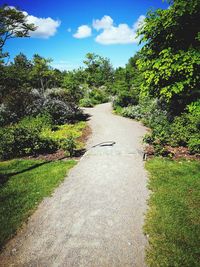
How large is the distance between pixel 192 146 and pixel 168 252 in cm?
582

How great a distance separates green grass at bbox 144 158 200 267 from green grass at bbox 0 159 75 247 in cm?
310

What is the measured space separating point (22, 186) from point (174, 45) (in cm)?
922

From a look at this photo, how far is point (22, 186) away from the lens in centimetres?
615

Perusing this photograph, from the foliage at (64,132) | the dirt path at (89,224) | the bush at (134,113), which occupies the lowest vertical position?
the dirt path at (89,224)

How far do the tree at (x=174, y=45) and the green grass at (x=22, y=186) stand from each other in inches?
237

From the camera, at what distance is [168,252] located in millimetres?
3463

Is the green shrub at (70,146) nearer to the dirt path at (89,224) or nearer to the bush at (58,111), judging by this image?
the dirt path at (89,224)

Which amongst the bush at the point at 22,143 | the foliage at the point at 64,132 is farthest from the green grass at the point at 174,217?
the foliage at the point at 64,132

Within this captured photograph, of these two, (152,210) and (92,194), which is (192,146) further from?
(92,194)

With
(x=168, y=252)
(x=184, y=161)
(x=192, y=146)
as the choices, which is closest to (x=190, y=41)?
(x=192, y=146)

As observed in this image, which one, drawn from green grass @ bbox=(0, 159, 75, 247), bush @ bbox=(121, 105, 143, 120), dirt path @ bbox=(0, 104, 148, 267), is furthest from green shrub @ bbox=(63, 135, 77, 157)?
bush @ bbox=(121, 105, 143, 120)

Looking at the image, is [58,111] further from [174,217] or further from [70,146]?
[174,217]

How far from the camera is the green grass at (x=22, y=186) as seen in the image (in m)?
4.55

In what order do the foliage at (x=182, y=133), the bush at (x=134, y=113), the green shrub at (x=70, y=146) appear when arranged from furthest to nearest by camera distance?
1. the bush at (x=134, y=113)
2. the green shrub at (x=70, y=146)
3. the foliage at (x=182, y=133)
